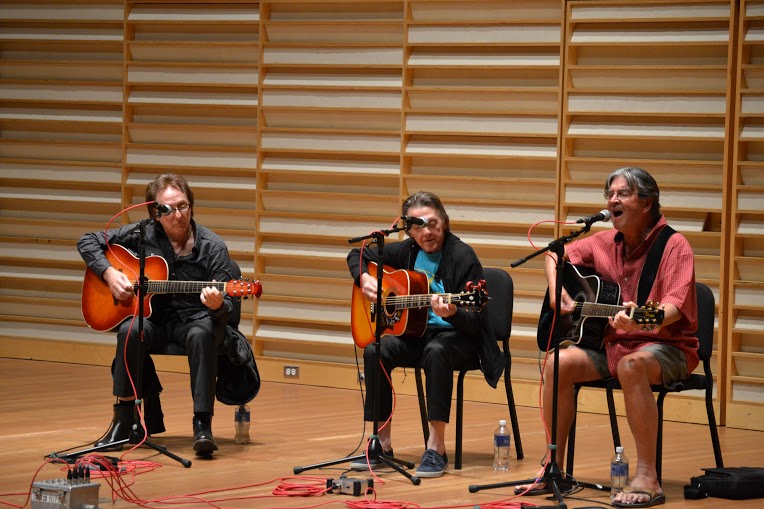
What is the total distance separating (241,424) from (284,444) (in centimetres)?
22

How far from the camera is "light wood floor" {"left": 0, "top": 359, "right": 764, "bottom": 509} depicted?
414cm

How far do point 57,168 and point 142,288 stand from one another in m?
3.48

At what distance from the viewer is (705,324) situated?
4676mm

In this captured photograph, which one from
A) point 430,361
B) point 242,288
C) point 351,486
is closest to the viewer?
point 351,486

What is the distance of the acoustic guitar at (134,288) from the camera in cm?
484

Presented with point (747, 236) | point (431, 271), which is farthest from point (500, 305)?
point (747, 236)

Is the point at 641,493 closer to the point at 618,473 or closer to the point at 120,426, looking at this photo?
the point at 618,473

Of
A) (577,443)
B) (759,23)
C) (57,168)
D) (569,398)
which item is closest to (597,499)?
(569,398)

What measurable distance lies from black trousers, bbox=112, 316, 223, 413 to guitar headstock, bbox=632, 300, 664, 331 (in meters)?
1.84

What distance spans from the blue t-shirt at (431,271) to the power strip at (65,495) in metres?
1.71

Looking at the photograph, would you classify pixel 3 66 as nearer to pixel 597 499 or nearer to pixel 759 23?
pixel 759 23

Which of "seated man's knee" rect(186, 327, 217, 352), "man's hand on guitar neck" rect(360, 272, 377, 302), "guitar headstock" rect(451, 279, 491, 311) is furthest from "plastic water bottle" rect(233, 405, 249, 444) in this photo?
"guitar headstock" rect(451, 279, 491, 311)

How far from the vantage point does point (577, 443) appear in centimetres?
550

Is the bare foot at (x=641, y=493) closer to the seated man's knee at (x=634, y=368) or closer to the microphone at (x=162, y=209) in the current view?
the seated man's knee at (x=634, y=368)
